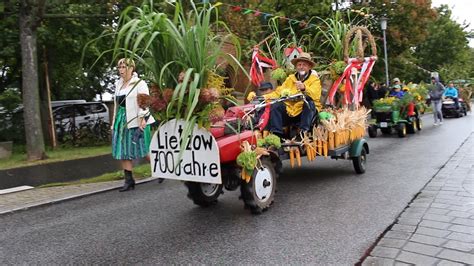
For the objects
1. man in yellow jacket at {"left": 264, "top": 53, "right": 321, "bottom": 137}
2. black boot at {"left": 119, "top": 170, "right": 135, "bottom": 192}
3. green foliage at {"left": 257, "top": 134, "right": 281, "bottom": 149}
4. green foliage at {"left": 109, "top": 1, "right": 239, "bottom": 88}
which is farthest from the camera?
black boot at {"left": 119, "top": 170, "right": 135, "bottom": 192}

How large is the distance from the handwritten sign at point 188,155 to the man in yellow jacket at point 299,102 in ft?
7.06

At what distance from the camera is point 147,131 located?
24.6ft

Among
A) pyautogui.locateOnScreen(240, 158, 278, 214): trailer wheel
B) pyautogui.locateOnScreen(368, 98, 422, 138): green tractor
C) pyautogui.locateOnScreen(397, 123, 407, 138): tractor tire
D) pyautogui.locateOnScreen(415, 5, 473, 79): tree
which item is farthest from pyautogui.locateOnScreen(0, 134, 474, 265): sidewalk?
pyautogui.locateOnScreen(415, 5, 473, 79): tree

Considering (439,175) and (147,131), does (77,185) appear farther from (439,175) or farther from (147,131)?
(439,175)

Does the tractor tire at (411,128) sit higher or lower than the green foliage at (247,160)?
lower

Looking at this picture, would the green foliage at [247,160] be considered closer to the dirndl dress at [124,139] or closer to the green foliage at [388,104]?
the dirndl dress at [124,139]

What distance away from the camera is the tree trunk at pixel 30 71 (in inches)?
441

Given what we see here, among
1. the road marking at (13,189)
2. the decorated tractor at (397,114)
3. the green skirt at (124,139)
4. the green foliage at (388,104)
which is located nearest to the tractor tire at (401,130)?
the decorated tractor at (397,114)

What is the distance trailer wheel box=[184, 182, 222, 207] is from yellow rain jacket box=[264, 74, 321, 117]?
1.74 m

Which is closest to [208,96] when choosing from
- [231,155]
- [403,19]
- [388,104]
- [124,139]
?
[231,155]

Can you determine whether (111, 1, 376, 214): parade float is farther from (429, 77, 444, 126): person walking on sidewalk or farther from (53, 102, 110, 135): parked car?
(429, 77, 444, 126): person walking on sidewalk

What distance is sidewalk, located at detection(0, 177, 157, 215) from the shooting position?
21.8 ft

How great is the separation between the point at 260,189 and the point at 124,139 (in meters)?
2.75

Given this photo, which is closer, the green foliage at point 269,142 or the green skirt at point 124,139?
the green foliage at point 269,142
